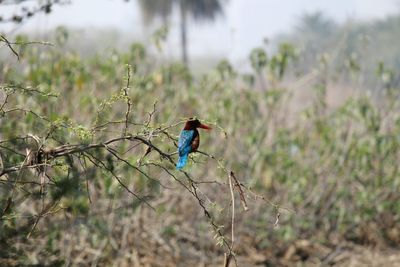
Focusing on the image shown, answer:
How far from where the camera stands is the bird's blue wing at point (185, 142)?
324cm

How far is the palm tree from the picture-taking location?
35719 mm

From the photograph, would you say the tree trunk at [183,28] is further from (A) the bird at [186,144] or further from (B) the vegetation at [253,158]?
(A) the bird at [186,144]

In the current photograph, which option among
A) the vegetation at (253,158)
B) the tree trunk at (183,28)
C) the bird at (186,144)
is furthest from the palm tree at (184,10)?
the bird at (186,144)

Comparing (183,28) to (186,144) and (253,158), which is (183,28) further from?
(186,144)

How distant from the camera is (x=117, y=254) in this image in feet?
23.4

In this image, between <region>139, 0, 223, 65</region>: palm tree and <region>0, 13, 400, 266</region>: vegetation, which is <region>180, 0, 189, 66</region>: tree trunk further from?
<region>0, 13, 400, 266</region>: vegetation

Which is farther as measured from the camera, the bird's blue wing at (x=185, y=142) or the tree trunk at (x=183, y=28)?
the tree trunk at (x=183, y=28)

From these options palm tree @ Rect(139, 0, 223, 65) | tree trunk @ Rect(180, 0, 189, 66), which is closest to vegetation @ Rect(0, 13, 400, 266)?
tree trunk @ Rect(180, 0, 189, 66)

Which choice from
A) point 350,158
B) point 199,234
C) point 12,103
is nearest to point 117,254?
point 199,234

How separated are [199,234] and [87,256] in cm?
153

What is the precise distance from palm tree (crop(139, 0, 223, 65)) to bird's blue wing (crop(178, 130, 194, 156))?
105 feet

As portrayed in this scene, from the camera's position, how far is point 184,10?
1435 inches

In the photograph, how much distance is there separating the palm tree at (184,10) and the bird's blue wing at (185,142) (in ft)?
105

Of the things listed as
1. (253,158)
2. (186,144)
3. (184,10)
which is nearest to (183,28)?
(184,10)
